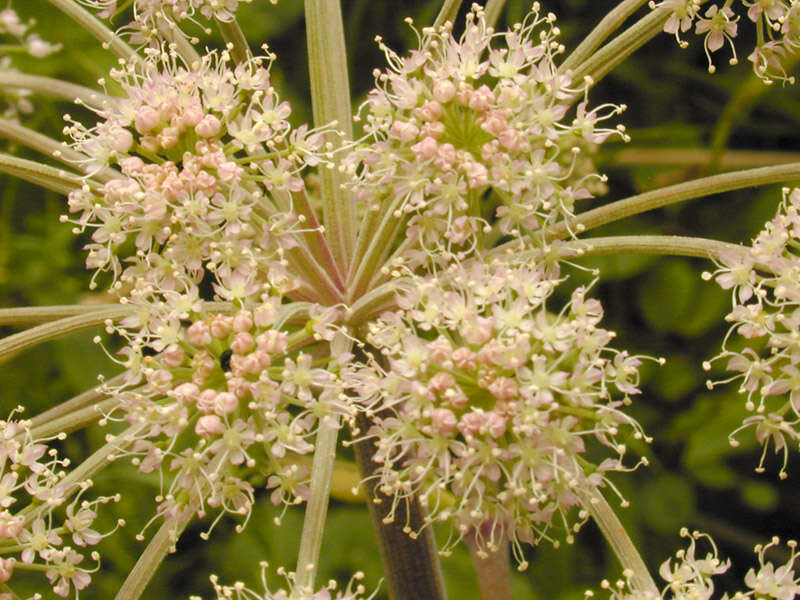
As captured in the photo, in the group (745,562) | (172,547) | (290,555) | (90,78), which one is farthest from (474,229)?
(745,562)

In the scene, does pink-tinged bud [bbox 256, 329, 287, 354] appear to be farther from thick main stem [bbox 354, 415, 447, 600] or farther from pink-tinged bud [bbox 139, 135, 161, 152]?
pink-tinged bud [bbox 139, 135, 161, 152]

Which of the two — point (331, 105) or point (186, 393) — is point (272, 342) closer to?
point (186, 393)

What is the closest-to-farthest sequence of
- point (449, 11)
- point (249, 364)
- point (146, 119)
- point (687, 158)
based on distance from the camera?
1. point (249, 364)
2. point (146, 119)
3. point (449, 11)
4. point (687, 158)

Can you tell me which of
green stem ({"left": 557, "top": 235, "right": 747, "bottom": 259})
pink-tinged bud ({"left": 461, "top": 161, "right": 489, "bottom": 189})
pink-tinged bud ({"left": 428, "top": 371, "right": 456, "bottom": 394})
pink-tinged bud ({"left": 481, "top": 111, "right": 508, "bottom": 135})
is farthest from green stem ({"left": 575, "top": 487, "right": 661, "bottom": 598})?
pink-tinged bud ({"left": 481, "top": 111, "right": 508, "bottom": 135})

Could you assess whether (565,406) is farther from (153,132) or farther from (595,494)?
(153,132)

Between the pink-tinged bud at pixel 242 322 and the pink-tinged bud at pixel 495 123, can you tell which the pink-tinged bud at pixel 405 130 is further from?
the pink-tinged bud at pixel 242 322

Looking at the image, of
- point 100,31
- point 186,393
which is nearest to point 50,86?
point 100,31
